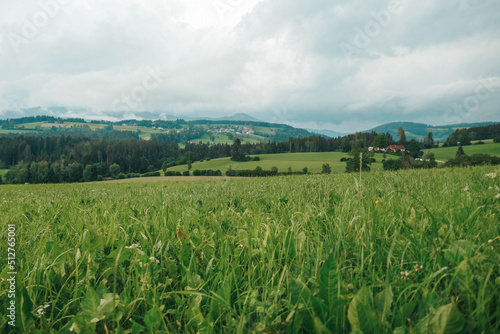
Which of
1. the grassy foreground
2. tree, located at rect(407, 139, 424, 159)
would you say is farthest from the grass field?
the grassy foreground

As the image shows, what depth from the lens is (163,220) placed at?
2.88m

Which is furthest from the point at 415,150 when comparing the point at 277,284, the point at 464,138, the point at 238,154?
the point at 277,284

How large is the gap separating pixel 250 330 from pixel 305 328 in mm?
234

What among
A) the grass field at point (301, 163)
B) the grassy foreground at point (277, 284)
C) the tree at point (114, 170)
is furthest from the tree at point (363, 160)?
the tree at point (114, 170)

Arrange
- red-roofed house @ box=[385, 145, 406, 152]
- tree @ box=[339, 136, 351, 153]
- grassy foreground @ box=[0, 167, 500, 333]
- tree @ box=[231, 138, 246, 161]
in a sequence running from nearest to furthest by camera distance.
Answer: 1. grassy foreground @ box=[0, 167, 500, 333]
2. red-roofed house @ box=[385, 145, 406, 152]
3. tree @ box=[339, 136, 351, 153]
4. tree @ box=[231, 138, 246, 161]

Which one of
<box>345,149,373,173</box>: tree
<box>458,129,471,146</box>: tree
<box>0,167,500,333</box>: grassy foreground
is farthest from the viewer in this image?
<box>458,129,471,146</box>: tree

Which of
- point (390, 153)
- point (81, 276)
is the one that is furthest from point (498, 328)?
point (390, 153)

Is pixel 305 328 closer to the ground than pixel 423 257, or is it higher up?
closer to the ground

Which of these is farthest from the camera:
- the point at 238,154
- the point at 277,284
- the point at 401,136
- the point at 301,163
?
the point at 238,154

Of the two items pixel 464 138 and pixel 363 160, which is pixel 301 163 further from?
pixel 363 160

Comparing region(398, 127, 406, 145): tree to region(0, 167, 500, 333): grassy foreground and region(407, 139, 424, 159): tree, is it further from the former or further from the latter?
region(0, 167, 500, 333): grassy foreground

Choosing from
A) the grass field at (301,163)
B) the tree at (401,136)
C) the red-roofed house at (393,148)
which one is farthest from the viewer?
the tree at (401,136)

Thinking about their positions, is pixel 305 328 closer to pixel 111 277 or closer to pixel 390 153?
pixel 111 277

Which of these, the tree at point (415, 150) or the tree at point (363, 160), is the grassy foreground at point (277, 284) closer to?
the tree at point (363, 160)
